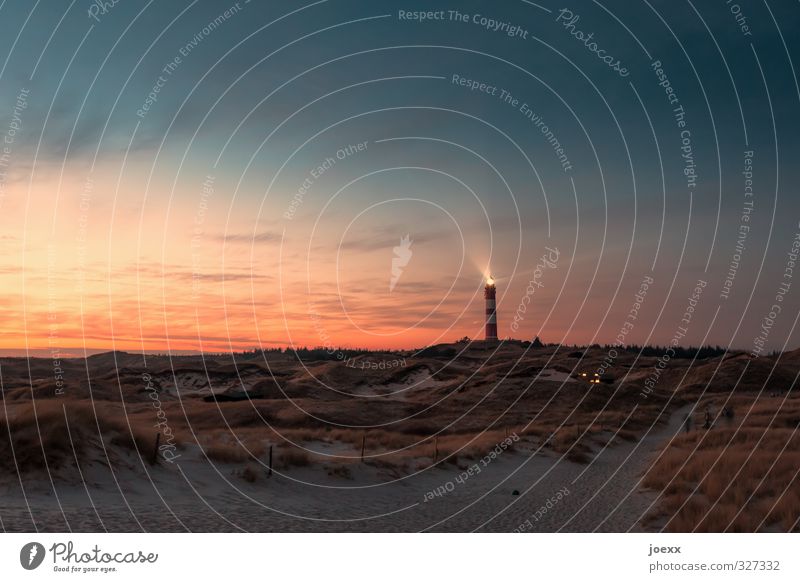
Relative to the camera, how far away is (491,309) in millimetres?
160125

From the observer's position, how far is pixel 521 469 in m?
37.4

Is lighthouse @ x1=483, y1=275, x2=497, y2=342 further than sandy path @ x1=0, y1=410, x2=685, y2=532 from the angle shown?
Yes

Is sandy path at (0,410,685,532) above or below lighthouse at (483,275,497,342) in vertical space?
below

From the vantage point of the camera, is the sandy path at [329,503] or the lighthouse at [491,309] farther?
the lighthouse at [491,309]

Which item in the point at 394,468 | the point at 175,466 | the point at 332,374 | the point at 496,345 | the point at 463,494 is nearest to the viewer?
the point at 175,466

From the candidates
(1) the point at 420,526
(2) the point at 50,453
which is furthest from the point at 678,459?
(2) the point at 50,453

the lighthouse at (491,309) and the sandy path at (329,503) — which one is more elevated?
the lighthouse at (491,309)

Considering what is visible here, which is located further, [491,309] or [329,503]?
[491,309]

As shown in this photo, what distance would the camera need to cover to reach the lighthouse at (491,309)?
16100 cm

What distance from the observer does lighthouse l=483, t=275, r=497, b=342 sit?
161 meters
